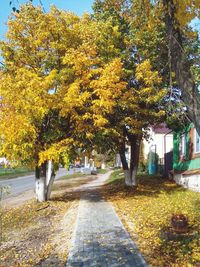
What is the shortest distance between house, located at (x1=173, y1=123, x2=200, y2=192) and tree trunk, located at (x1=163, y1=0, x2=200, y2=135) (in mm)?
13753

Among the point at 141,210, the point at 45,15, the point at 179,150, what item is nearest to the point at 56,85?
the point at 45,15

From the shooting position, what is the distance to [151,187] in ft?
77.4

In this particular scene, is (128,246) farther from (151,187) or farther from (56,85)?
(151,187)

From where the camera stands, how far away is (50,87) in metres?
17.5

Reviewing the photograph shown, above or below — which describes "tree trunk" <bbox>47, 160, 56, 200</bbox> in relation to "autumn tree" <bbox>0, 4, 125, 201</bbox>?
below

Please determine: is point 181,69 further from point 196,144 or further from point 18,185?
point 18,185

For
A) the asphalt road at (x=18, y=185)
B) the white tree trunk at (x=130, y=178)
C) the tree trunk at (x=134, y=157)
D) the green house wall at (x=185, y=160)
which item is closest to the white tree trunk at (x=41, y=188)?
the white tree trunk at (x=130, y=178)

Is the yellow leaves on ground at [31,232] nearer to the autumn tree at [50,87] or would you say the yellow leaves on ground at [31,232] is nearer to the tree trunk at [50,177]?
the tree trunk at [50,177]

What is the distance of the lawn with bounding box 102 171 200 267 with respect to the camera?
28.8 feet

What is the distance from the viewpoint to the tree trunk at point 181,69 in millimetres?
6457

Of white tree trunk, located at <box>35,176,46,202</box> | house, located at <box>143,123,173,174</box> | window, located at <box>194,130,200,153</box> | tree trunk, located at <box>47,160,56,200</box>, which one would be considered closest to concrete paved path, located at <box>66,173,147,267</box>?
white tree trunk, located at <box>35,176,46,202</box>

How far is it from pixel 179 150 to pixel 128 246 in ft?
56.3

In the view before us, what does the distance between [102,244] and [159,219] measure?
3732 mm

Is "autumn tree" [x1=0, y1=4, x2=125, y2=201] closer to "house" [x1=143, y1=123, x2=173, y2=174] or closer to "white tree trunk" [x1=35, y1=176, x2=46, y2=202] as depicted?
"white tree trunk" [x1=35, y1=176, x2=46, y2=202]
